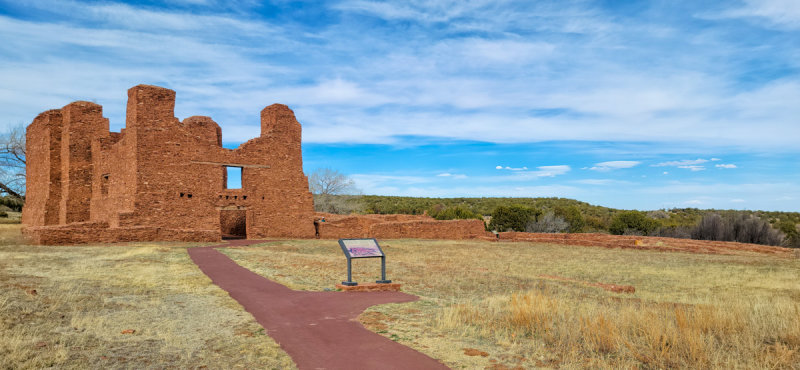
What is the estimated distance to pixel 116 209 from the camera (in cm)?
2322

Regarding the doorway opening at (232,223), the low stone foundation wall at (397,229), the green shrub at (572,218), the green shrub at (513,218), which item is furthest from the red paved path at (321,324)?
the green shrub at (572,218)

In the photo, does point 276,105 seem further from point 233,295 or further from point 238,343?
point 238,343

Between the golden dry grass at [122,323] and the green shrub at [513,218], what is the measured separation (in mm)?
31781

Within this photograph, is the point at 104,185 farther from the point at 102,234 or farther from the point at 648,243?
the point at 648,243

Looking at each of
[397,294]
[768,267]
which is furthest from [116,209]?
[768,267]

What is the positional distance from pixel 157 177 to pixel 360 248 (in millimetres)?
15522

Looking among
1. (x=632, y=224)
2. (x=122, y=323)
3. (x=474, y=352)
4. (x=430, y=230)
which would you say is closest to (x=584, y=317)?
(x=474, y=352)

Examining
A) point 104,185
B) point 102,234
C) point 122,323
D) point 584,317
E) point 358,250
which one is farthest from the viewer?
point 104,185

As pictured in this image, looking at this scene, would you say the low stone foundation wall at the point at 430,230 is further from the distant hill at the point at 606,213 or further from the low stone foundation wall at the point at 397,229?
the distant hill at the point at 606,213

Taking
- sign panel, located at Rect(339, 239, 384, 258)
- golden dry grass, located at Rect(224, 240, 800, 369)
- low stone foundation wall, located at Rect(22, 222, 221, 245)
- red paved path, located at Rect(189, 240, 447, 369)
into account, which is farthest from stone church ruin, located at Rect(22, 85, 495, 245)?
sign panel, located at Rect(339, 239, 384, 258)

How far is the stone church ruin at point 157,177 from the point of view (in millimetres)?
21641

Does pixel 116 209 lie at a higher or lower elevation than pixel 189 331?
higher

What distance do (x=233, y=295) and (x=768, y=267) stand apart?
1658cm

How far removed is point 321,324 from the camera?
709 centimetres
